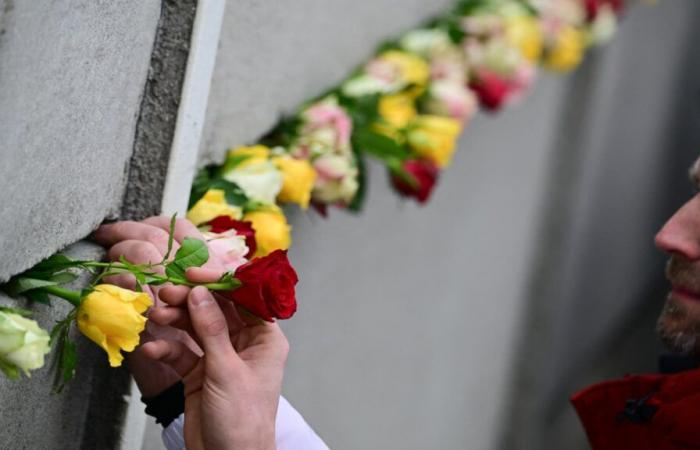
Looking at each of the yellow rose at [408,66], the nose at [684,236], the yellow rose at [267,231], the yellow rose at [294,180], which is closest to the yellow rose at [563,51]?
the yellow rose at [408,66]

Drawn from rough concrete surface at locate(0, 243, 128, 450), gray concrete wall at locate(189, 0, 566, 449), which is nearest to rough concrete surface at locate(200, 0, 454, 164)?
gray concrete wall at locate(189, 0, 566, 449)

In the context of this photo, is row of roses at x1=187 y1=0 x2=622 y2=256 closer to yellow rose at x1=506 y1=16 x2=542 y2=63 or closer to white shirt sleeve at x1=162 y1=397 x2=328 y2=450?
yellow rose at x1=506 y1=16 x2=542 y2=63

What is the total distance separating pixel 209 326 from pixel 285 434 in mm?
246

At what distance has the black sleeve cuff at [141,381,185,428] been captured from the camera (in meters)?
1.24

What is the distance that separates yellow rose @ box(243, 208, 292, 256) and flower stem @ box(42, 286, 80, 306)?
1.28 ft

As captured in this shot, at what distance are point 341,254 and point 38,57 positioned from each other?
1313 mm

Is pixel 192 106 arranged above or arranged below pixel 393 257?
above

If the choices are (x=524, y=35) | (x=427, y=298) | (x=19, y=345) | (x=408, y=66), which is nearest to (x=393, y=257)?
(x=427, y=298)

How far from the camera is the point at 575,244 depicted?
495 centimetres

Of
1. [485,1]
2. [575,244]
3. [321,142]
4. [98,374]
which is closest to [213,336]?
[98,374]

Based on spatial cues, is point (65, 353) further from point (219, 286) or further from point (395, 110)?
point (395, 110)

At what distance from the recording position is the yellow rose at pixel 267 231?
143 centimetres

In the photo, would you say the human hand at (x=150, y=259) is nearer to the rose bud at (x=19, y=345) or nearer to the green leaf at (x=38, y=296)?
the green leaf at (x=38, y=296)

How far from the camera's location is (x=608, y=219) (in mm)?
5645
